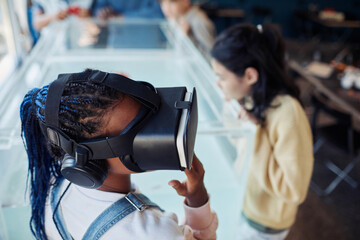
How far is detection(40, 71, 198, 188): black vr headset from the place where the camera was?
0.56 meters

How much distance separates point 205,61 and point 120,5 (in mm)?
1991

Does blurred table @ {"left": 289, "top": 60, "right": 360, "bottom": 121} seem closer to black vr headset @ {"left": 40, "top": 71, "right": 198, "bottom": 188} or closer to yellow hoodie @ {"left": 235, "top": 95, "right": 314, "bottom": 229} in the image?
yellow hoodie @ {"left": 235, "top": 95, "right": 314, "bottom": 229}

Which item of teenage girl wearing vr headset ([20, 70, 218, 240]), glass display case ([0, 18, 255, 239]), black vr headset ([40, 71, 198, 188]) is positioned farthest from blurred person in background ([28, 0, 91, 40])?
black vr headset ([40, 71, 198, 188])

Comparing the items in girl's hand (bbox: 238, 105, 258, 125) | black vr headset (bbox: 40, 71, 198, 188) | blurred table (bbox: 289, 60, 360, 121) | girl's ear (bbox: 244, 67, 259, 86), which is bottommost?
blurred table (bbox: 289, 60, 360, 121)

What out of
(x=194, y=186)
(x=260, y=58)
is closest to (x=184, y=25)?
(x=260, y=58)

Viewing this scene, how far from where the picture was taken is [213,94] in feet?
4.43

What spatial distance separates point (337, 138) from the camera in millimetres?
2748

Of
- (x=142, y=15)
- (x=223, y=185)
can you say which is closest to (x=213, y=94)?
(x=223, y=185)

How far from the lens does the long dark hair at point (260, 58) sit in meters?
1.27

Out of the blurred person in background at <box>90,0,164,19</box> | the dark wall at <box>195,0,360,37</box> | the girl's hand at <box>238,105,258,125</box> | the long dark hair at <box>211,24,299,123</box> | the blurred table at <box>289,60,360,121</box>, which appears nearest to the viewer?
the girl's hand at <box>238,105,258,125</box>

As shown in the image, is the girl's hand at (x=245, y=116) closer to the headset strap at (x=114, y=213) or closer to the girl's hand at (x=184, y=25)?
the headset strap at (x=114, y=213)

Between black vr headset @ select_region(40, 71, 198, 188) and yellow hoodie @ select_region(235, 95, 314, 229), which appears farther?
yellow hoodie @ select_region(235, 95, 314, 229)

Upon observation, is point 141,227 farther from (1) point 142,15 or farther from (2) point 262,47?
(1) point 142,15

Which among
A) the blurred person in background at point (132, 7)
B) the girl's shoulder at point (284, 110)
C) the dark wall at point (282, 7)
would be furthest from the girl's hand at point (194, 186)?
Result: the dark wall at point (282, 7)
